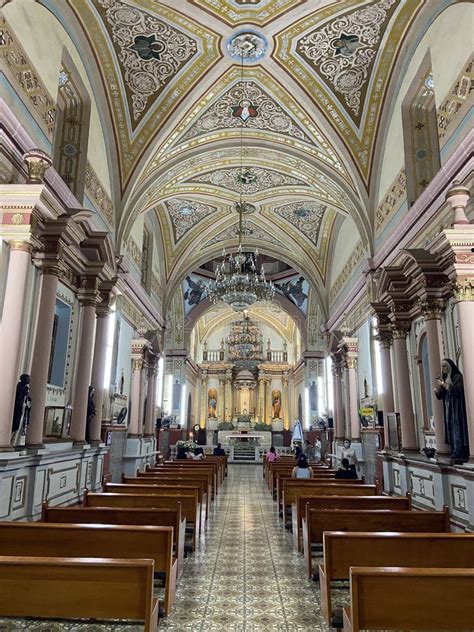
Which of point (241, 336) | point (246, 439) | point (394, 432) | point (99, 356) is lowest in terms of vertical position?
point (246, 439)

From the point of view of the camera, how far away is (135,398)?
494 inches

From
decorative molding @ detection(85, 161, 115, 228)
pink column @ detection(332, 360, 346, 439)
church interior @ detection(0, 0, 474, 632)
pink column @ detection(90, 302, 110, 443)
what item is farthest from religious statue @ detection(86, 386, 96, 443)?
pink column @ detection(332, 360, 346, 439)

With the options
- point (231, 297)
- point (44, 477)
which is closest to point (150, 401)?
point (231, 297)

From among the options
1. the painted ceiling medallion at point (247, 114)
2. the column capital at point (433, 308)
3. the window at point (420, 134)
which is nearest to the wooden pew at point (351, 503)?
the column capital at point (433, 308)

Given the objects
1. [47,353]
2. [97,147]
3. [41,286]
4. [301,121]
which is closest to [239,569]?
[47,353]

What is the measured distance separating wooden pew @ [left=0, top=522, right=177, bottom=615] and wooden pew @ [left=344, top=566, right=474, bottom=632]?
61.7 inches

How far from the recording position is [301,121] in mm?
10492

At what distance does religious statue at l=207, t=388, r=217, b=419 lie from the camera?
96.5 ft

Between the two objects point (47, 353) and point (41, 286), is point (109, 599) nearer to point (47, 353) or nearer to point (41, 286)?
point (47, 353)

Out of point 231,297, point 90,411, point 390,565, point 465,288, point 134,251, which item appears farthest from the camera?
point 134,251

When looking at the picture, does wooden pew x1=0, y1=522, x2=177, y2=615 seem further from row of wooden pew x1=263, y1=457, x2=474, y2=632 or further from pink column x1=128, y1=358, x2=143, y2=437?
pink column x1=128, y1=358, x2=143, y2=437

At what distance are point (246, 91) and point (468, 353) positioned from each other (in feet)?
23.6

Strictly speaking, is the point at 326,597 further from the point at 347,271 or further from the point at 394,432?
the point at 347,271

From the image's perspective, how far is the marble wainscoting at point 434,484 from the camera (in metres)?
5.74
